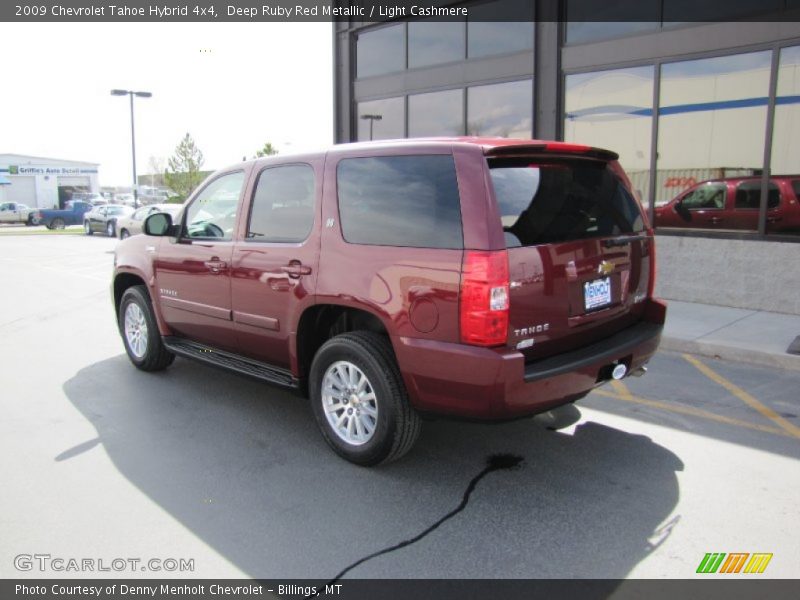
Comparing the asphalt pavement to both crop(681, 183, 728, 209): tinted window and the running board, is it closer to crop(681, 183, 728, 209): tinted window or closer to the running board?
the running board

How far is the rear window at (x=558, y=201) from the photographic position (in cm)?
341

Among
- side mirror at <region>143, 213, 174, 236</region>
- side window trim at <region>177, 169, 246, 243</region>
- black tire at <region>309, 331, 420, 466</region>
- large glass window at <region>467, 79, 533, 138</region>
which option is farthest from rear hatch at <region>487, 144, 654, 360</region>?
large glass window at <region>467, 79, 533, 138</region>

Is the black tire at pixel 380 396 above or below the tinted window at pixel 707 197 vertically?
below

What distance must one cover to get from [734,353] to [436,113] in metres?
7.83

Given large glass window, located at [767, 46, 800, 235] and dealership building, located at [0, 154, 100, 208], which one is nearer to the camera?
large glass window, located at [767, 46, 800, 235]

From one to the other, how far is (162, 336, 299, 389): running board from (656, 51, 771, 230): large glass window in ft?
23.2

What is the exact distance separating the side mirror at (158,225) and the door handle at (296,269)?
1717 mm

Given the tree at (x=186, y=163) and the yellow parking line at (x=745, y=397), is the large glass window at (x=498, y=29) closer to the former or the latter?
the yellow parking line at (x=745, y=397)

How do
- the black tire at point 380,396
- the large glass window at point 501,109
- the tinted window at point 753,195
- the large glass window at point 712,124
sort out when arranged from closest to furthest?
the black tire at point 380,396, the tinted window at point 753,195, the large glass window at point 712,124, the large glass window at point 501,109

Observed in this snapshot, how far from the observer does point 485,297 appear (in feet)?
10.5

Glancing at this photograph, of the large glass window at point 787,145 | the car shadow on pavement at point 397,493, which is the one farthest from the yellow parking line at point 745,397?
the large glass window at point 787,145

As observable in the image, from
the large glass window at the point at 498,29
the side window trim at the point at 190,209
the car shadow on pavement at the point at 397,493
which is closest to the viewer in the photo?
the car shadow on pavement at the point at 397,493

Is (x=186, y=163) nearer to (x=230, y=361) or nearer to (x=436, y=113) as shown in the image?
(x=436, y=113)

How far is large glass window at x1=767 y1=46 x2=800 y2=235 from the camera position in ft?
26.9
